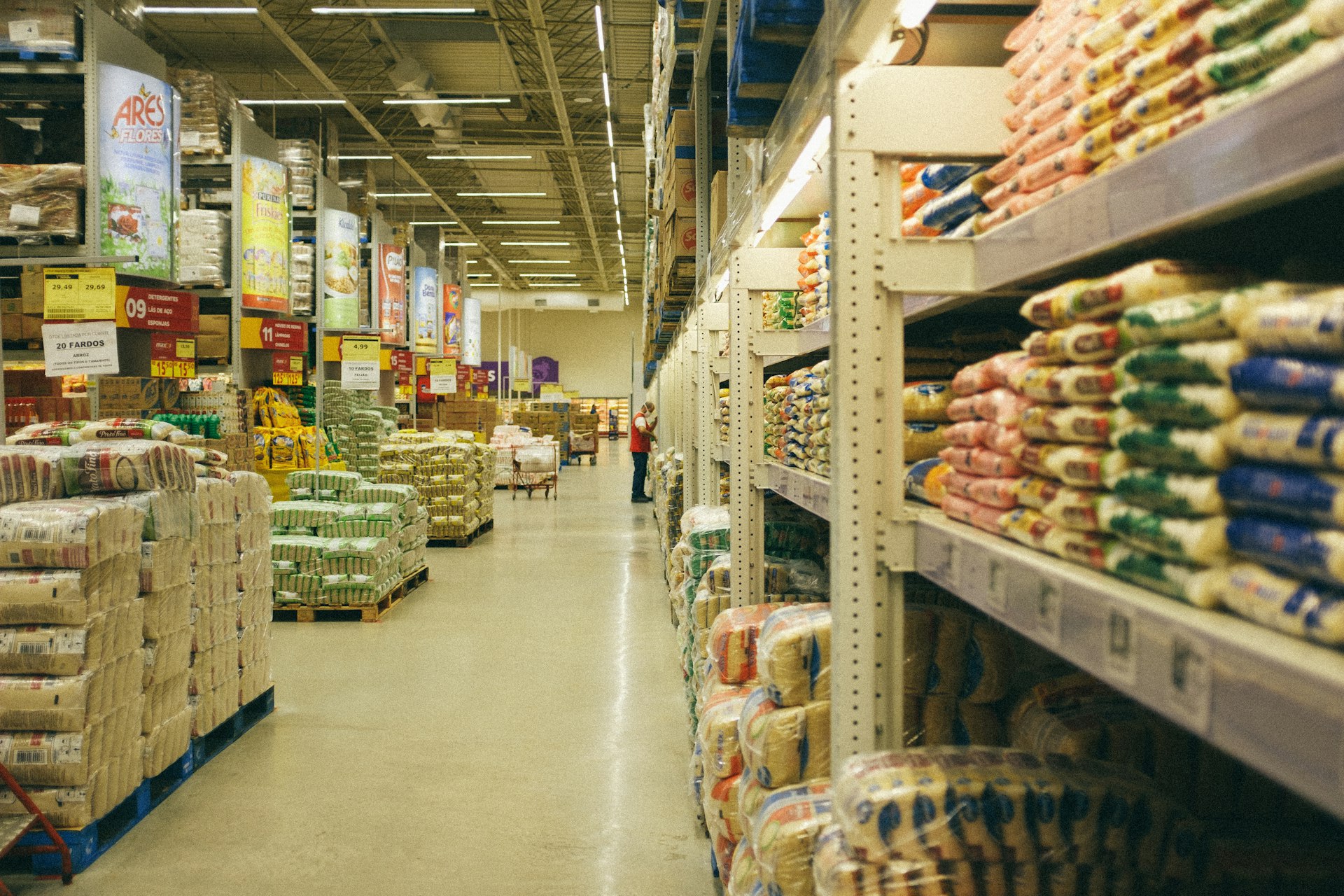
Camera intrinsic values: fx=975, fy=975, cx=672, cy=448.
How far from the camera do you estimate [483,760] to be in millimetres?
4895

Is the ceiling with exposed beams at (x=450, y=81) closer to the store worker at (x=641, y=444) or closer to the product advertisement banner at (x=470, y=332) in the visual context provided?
the product advertisement banner at (x=470, y=332)

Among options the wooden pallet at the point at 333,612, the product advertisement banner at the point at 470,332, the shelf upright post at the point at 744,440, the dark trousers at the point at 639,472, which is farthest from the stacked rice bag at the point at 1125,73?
the product advertisement banner at the point at 470,332

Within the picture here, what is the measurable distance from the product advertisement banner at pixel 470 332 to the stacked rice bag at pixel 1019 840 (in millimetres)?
20147

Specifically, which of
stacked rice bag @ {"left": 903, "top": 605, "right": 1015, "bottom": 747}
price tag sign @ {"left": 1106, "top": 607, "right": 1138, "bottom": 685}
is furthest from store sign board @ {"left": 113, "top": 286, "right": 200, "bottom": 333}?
price tag sign @ {"left": 1106, "top": 607, "right": 1138, "bottom": 685}

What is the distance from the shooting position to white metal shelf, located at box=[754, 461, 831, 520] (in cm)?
257

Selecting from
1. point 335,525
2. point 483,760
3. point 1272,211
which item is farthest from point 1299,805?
point 335,525

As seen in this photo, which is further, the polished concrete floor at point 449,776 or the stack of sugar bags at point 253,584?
the stack of sugar bags at point 253,584

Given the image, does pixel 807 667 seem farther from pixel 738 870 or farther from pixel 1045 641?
pixel 1045 641

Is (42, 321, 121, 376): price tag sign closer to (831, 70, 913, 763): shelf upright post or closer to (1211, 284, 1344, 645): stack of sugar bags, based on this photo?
(831, 70, 913, 763): shelf upright post

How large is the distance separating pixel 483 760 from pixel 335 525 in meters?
4.22

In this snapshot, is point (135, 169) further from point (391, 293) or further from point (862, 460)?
point (391, 293)

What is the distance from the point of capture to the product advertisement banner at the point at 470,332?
69.6ft

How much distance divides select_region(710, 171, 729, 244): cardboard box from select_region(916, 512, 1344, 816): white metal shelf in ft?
10.5

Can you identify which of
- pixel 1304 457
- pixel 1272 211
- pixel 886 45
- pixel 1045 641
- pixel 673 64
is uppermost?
pixel 673 64
